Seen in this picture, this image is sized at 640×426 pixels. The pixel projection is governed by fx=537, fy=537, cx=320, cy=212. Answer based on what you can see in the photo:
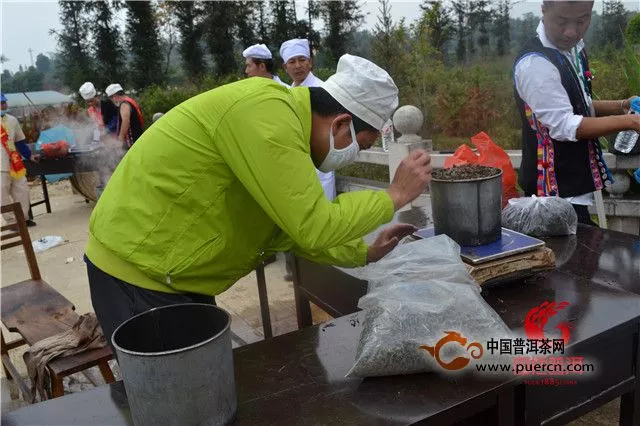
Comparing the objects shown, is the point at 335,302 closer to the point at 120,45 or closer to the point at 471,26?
the point at 471,26

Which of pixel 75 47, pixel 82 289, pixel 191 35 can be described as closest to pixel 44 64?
pixel 75 47

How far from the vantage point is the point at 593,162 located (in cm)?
255

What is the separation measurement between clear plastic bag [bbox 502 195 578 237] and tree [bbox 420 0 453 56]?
9291 millimetres

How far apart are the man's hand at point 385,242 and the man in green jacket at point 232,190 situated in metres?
0.35

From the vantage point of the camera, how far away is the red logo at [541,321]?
147 cm

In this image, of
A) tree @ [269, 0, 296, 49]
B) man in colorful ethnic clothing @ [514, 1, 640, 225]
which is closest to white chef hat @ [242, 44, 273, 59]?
man in colorful ethnic clothing @ [514, 1, 640, 225]

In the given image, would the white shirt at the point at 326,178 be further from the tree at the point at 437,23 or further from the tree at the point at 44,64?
the tree at the point at 44,64

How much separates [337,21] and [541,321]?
1796 centimetres

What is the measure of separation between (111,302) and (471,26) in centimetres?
1245

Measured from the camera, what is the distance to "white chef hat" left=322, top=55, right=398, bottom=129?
1639 mm

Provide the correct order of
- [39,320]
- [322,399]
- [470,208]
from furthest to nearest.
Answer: [39,320], [470,208], [322,399]

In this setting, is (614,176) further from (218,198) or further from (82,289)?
(82,289)

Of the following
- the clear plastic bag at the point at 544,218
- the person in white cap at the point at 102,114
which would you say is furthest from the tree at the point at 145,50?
the clear plastic bag at the point at 544,218

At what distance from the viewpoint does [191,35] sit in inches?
856
